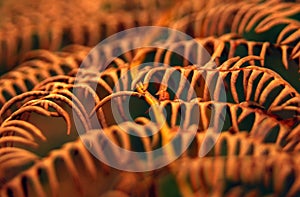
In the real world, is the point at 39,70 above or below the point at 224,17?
below

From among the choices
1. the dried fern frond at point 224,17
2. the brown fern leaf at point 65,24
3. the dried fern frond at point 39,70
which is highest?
the dried fern frond at point 224,17

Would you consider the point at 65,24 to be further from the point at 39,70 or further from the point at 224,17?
the point at 224,17

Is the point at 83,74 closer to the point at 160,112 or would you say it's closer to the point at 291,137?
the point at 160,112

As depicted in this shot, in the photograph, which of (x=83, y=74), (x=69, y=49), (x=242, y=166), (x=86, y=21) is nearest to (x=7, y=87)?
(x=83, y=74)

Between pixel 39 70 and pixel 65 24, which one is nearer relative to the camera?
pixel 39 70

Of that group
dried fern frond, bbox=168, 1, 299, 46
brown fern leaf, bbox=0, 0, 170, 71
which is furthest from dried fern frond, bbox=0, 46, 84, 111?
dried fern frond, bbox=168, 1, 299, 46

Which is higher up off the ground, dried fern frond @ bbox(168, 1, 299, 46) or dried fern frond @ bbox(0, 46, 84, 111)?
dried fern frond @ bbox(168, 1, 299, 46)

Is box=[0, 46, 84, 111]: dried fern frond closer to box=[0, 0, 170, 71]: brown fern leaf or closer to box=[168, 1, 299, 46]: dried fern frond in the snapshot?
box=[0, 0, 170, 71]: brown fern leaf

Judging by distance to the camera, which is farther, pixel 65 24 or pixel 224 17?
pixel 65 24

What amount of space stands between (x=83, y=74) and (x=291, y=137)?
0.38 metres

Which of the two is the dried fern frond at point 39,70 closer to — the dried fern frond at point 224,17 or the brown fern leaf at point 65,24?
the brown fern leaf at point 65,24

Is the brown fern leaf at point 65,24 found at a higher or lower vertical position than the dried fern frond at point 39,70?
higher

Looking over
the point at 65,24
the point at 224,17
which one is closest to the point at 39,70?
the point at 65,24

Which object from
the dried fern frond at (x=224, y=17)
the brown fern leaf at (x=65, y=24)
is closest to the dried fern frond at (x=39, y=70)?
the brown fern leaf at (x=65, y=24)
